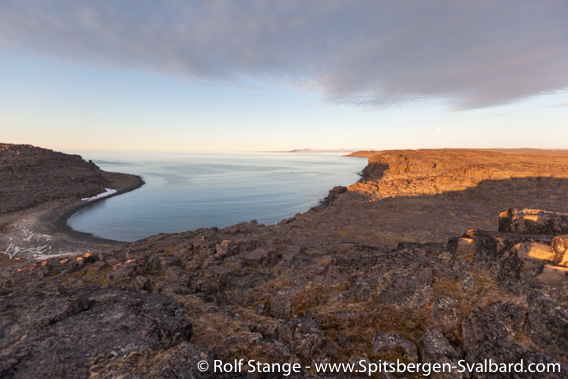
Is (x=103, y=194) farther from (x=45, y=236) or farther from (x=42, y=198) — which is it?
(x=45, y=236)

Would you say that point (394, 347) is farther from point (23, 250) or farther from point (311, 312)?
point (23, 250)

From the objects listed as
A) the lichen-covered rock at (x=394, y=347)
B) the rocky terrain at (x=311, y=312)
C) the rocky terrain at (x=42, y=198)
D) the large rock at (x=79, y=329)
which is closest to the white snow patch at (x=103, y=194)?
the rocky terrain at (x=42, y=198)

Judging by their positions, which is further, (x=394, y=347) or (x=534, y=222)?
(x=534, y=222)

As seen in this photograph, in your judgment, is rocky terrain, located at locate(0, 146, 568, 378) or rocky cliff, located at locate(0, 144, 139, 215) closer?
rocky terrain, located at locate(0, 146, 568, 378)

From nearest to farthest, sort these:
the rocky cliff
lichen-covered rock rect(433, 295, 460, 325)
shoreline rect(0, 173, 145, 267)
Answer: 1. lichen-covered rock rect(433, 295, 460, 325)
2. shoreline rect(0, 173, 145, 267)
3. the rocky cliff

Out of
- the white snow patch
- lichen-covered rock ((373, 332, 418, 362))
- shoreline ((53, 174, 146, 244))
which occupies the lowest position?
shoreline ((53, 174, 146, 244))

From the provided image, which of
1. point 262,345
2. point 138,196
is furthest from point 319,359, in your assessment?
point 138,196

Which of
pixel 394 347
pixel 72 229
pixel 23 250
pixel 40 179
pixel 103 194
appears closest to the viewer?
pixel 394 347

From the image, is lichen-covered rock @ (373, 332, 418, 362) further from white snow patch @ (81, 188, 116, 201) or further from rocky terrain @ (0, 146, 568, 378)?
white snow patch @ (81, 188, 116, 201)

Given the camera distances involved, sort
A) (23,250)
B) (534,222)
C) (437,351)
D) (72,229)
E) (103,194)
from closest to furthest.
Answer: (437,351), (534,222), (23,250), (72,229), (103,194)

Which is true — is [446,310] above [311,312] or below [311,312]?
above

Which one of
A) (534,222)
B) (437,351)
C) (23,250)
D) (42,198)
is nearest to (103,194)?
(42,198)

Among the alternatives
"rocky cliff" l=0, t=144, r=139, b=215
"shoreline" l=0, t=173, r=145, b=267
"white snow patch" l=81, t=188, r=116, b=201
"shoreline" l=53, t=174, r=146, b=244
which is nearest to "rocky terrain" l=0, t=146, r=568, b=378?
"shoreline" l=0, t=173, r=145, b=267

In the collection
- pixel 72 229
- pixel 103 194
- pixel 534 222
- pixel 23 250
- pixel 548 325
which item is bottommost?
pixel 72 229
